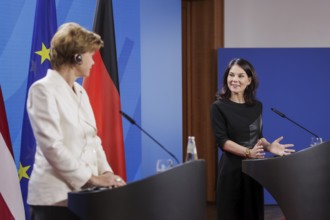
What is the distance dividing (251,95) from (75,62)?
1.59 metres

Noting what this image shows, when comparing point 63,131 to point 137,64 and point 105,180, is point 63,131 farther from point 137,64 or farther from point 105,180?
point 137,64

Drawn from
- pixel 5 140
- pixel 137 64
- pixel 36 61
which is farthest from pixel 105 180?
pixel 137 64

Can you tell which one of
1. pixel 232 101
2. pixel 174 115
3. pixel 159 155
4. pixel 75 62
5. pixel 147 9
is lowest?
pixel 159 155

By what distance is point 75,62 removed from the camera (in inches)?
97.0

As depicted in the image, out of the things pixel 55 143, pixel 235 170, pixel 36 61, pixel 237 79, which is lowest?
pixel 235 170

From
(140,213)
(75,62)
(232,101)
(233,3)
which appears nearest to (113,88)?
(232,101)

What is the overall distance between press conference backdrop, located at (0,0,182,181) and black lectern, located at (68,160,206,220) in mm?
1914

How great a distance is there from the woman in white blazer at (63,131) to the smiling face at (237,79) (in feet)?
4.38

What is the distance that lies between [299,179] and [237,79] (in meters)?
0.81

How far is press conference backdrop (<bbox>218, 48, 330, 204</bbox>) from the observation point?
634 cm

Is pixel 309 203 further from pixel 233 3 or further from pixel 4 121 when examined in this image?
pixel 233 3

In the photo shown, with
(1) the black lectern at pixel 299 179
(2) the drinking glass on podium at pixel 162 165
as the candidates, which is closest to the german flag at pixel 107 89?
(1) the black lectern at pixel 299 179

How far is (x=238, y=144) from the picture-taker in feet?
11.5

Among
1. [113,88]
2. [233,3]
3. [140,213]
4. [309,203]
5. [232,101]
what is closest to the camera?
[140,213]
